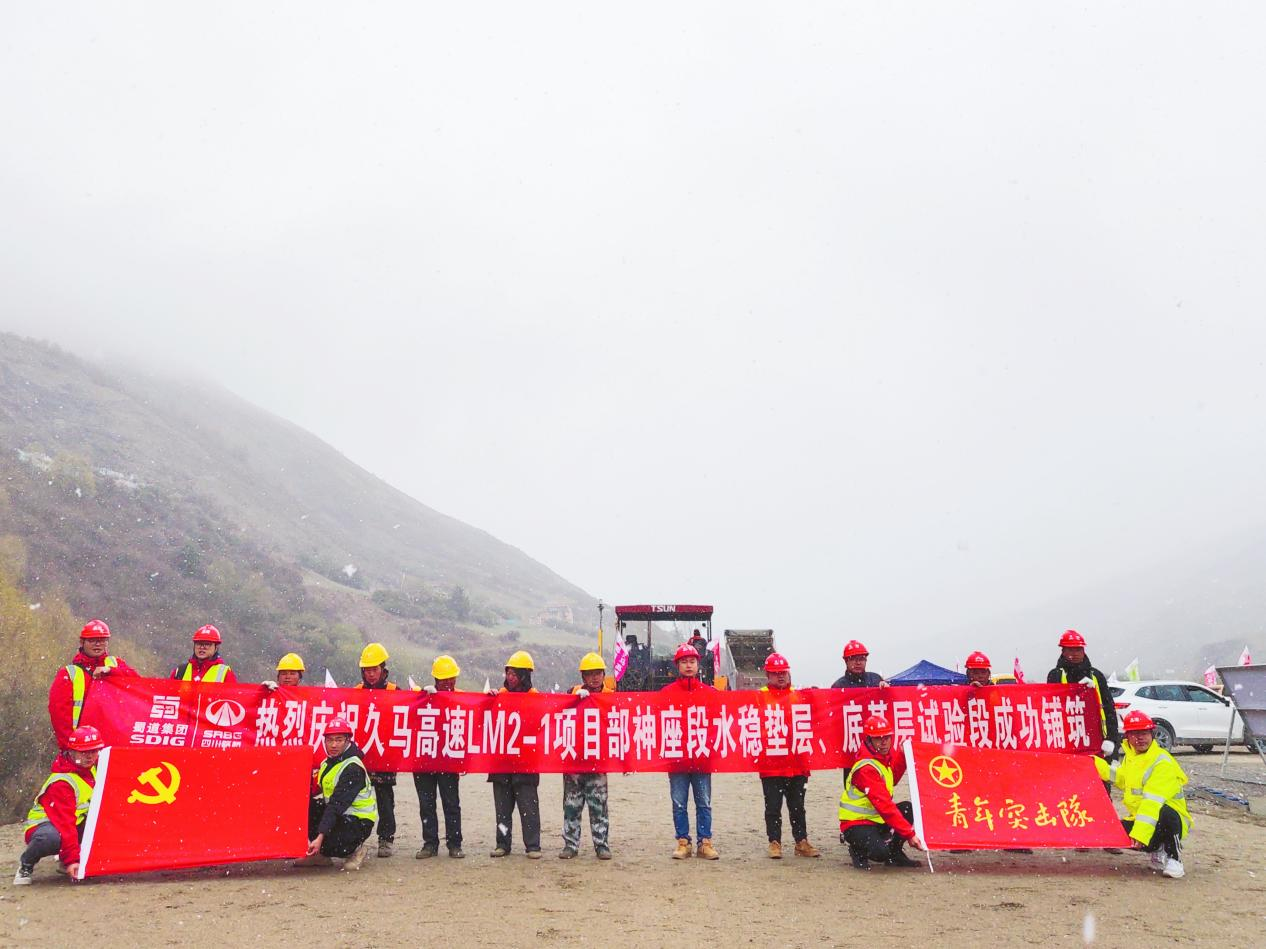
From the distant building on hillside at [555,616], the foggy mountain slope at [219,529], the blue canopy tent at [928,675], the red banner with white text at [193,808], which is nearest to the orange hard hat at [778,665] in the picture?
the red banner with white text at [193,808]

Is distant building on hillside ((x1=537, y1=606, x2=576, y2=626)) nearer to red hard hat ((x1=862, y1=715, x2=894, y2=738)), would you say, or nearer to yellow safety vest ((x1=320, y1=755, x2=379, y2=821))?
yellow safety vest ((x1=320, y1=755, x2=379, y2=821))

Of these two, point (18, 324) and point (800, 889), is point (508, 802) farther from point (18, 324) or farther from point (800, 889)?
point (18, 324)

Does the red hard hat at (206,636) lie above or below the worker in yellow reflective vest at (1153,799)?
above

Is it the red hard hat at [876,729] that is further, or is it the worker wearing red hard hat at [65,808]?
the red hard hat at [876,729]

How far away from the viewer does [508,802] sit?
8.43m

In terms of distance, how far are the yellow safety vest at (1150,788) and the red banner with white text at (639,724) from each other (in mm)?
1034

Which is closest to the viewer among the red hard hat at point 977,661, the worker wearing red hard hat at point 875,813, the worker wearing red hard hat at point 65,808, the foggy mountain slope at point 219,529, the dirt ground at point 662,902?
the dirt ground at point 662,902

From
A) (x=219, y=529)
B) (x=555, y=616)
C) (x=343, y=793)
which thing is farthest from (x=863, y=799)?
(x=555, y=616)

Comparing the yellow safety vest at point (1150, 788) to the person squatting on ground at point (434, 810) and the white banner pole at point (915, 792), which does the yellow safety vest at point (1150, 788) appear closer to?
the white banner pole at point (915, 792)

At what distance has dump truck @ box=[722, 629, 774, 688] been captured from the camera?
922 inches

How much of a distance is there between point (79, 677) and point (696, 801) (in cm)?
→ 560

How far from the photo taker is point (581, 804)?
27.5 ft

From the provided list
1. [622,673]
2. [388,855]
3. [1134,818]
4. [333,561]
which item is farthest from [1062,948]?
[333,561]

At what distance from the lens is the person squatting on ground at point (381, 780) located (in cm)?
820
